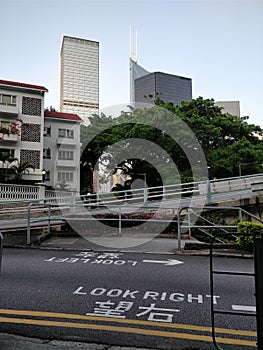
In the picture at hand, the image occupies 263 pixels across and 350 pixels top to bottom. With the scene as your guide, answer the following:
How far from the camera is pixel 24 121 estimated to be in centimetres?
2630

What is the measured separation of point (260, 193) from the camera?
14.5 metres

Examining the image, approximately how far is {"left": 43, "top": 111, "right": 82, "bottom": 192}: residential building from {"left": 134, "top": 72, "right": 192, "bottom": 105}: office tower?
7.50m

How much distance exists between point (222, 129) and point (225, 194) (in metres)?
9.17

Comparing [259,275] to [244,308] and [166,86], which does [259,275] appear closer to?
[244,308]

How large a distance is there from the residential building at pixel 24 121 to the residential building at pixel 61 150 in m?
2.88

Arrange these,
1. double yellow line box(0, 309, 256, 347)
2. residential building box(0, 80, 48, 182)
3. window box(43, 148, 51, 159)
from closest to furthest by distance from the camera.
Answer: double yellow line box(0, 309, 256, 347)
residential building box(0, 80, 48, 182)
window box(43, 148, 51, 159)

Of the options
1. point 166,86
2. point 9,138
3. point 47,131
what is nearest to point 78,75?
point 166,86

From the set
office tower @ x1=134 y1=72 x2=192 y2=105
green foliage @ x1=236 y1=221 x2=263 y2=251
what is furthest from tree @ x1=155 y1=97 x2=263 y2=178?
green foliage @ x1=236 y1=221 x2=263 y2=251

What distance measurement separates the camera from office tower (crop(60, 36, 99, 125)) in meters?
39.5

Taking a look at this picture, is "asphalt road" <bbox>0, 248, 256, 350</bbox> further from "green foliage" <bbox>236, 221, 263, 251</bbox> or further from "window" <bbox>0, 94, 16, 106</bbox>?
"window" <bbox>0, 94, 16, 106</bbox>

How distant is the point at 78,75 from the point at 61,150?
20.5 m

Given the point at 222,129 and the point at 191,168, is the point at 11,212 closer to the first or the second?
the point at 191,168

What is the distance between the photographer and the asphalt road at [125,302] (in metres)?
2.80

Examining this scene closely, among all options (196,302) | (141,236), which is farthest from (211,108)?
(196,302)
